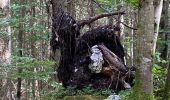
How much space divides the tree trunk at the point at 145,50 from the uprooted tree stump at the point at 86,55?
8.72ft

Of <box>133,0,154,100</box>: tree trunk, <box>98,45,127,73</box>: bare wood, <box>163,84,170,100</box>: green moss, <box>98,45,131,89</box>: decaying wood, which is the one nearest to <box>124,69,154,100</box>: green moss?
<box>133,0,154,100</box>: tree trunk

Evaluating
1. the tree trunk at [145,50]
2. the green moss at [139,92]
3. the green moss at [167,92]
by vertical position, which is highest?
the tree trunk at [145,50]

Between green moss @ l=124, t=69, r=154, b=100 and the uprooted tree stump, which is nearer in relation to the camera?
green moss @ l=124, t=69, r=154, b=100

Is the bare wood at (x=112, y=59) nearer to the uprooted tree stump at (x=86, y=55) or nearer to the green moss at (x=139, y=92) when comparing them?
the uprooted tree stump at (x=86, y=55)

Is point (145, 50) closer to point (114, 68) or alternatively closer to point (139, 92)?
point (139, 92)

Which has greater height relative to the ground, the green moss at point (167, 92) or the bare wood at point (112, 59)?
the bare wood at point (112, 59)

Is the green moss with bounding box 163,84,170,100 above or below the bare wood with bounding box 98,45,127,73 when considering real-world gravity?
below

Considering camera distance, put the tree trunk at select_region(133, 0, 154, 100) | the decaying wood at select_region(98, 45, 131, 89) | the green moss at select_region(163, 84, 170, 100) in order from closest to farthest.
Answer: the tree trunk at select_region(133, 0, 154, 100) < the green moss at select_region(163, 84, 170, 100) < the decaying wood at select_region(98, 45, 131, 89)

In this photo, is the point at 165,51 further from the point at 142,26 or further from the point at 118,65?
the point at 142,26

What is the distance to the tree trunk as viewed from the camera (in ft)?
18.8

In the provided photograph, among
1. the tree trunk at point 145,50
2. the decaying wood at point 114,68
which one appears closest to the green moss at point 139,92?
the tree trunk at point 145,50

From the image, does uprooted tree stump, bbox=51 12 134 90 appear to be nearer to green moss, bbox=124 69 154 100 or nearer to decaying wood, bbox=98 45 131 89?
decaying wood, bbox=98 45 131 89

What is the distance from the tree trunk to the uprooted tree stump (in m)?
2.66

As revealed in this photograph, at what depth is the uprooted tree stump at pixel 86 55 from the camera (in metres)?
8.70
